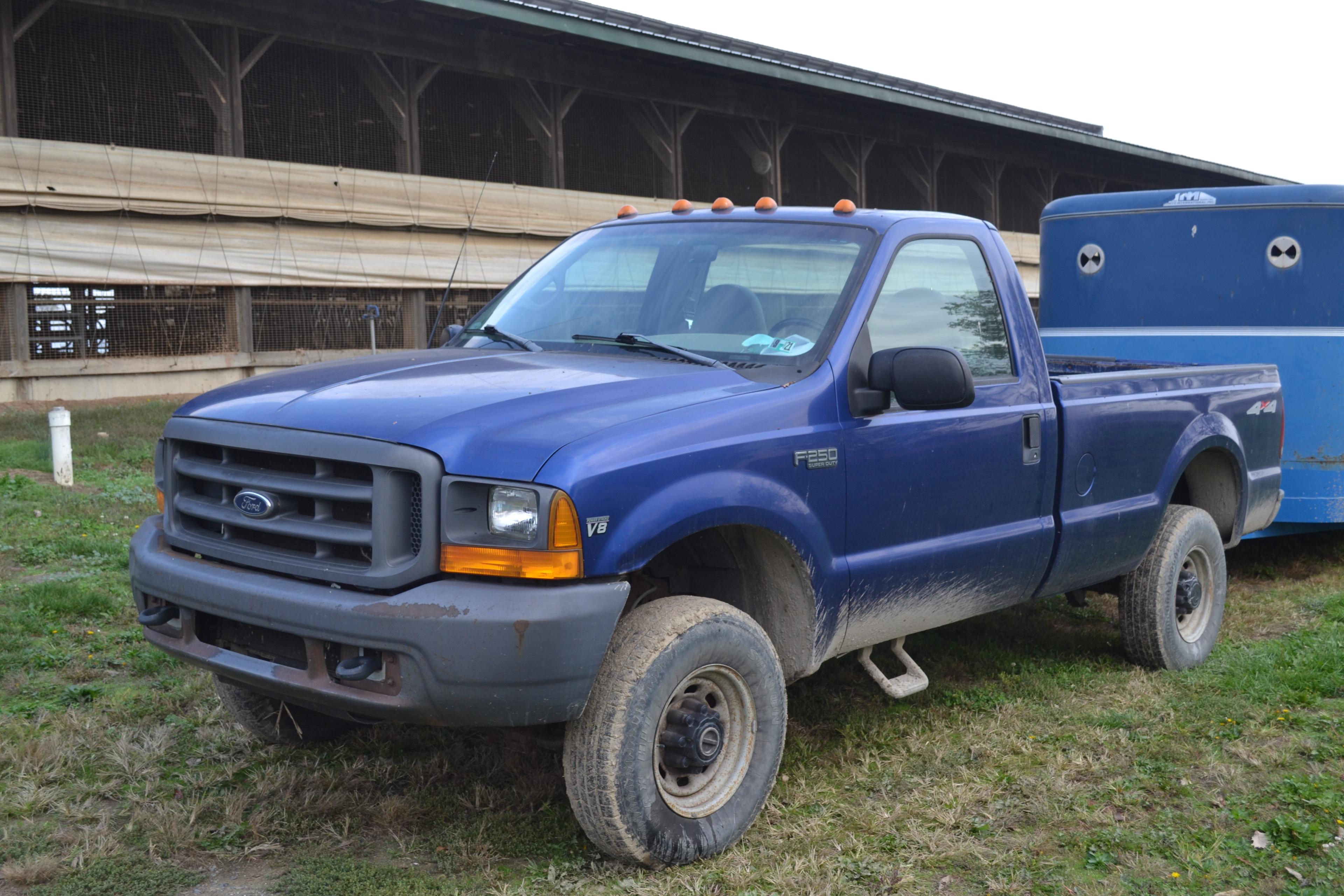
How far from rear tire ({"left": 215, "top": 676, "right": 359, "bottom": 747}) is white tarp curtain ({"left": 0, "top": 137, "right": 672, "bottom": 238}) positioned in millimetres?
11155

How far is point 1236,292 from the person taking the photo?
25.0 feet

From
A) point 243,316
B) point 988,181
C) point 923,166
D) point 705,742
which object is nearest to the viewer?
point 705,742

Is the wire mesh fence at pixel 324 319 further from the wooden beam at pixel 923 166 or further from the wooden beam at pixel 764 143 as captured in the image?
the wooden beam at pixel 923 166

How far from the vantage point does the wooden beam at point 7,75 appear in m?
13.6

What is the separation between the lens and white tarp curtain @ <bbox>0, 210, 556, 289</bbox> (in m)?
13.7

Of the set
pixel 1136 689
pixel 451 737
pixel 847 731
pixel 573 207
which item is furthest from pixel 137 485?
pixel 573 207

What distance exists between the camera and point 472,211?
1756 centimetres

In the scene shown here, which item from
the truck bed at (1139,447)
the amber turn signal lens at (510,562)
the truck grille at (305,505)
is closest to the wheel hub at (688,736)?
the amber turn signal lens at (510,562)

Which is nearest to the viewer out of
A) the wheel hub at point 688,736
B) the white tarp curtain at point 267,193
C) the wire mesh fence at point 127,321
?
the wheel hub at point 688,736

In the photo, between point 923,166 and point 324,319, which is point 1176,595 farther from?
point 923,166

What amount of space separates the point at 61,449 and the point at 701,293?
23.6 feet

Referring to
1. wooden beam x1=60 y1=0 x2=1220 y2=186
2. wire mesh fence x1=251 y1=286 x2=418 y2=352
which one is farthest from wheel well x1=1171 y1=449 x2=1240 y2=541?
wooden beam x1=60 y1=0 x2=1220 y2=186

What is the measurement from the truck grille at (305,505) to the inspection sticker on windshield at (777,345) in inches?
53.4

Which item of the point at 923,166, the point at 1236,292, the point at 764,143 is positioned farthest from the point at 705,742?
the point at 923,166
